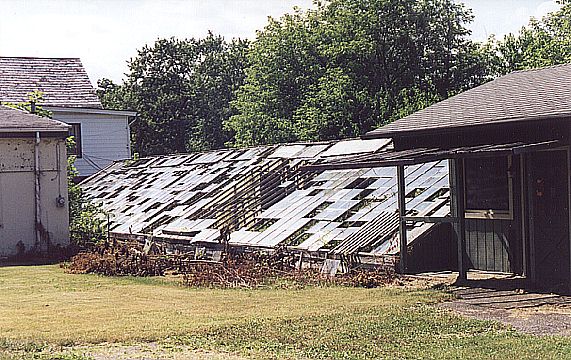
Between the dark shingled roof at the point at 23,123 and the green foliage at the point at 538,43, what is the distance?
28968 millimetres

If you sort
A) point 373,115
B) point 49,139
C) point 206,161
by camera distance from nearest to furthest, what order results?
point 49,139 < point 206,161 < point 373,115

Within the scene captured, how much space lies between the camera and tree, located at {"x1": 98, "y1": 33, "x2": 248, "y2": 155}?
63.8 m

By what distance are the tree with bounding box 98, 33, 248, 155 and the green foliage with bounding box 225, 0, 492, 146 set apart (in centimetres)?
1328

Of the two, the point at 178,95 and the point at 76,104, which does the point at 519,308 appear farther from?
the point at 178,95

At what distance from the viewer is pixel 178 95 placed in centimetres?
6631

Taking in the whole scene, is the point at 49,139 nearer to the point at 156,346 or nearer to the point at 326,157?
the point at 326,157

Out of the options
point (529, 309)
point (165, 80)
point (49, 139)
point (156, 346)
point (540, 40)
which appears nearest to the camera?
point (156, 346)

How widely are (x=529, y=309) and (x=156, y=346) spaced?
16.7 ft

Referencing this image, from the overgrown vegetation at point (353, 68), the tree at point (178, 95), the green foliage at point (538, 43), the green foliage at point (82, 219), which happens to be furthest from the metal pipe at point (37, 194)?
the tree at point (178, 95)

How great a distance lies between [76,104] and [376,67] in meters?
18.9

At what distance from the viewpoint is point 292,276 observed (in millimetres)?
15820

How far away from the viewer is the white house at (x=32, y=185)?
22188mm

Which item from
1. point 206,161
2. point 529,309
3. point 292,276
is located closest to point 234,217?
point 292,276

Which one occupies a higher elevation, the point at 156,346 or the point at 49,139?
the point at 49,139
